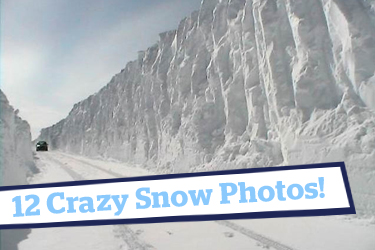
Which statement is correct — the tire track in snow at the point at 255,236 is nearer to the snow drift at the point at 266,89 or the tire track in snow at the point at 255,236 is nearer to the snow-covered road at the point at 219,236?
the snow-covered road at the point at 219,236

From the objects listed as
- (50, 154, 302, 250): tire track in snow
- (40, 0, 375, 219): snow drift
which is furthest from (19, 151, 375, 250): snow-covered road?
(40, 0, 375, 219): snow drift

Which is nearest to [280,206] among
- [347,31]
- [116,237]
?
[116,237]

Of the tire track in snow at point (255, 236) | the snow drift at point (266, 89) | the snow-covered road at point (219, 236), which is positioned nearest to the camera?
the tire track in snow at point (255, 236)

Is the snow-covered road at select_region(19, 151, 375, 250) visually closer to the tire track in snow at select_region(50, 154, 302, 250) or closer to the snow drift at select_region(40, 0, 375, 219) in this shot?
the tire track in snow at select_region(50, 154, 302, 250)

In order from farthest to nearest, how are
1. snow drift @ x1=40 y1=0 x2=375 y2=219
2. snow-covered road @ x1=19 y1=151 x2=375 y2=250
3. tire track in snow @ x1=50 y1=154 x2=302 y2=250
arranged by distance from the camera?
snow drift @ x1=40 y1=0 x2=375 y2=219 → snow-covered road @ x1=19 y1=151 x2=375 y2=250 → tire track in snow @ x1=50 y1=154 x2=302 y2=250

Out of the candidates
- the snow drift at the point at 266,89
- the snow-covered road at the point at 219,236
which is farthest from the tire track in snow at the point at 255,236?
the snow drift at the point at 266,89

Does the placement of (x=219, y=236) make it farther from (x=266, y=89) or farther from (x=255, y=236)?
(x=266, y=89)

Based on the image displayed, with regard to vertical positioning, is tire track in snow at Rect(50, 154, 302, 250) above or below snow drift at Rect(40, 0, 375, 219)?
below
